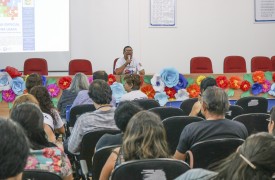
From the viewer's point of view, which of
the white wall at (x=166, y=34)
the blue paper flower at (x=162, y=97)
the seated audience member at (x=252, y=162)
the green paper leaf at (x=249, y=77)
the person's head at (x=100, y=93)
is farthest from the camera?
the white wall at (x=166, y=34)

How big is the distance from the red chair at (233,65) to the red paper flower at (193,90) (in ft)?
7.00

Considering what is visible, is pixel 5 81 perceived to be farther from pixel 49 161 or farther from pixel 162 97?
pixel 49 161

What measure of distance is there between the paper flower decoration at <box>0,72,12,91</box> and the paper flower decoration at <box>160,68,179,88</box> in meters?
2.22

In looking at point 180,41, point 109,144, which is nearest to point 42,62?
point 180,41

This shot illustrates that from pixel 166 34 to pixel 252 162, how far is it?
8514 millimetres

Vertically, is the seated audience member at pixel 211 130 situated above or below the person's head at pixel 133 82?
below

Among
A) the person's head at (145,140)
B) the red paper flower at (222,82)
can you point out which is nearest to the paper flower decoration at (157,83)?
the red paper flower at (222,82)

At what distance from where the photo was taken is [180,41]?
989 cm

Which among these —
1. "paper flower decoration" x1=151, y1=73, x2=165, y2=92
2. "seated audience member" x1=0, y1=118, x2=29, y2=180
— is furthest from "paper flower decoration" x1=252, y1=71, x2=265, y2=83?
"seated audience member" x1=0, y1=118, x2=29, y2=180

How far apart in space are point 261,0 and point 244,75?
358 cm

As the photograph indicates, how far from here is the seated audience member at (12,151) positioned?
4.78ft

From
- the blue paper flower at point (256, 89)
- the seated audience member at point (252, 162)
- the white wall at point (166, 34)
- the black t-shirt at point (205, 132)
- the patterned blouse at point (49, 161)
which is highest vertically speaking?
the white wall at point (166, 34)

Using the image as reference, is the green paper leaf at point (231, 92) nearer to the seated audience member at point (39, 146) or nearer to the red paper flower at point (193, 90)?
the red paper flower at point (193, 90)

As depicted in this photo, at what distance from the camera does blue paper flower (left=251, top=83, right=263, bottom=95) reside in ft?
23.4
